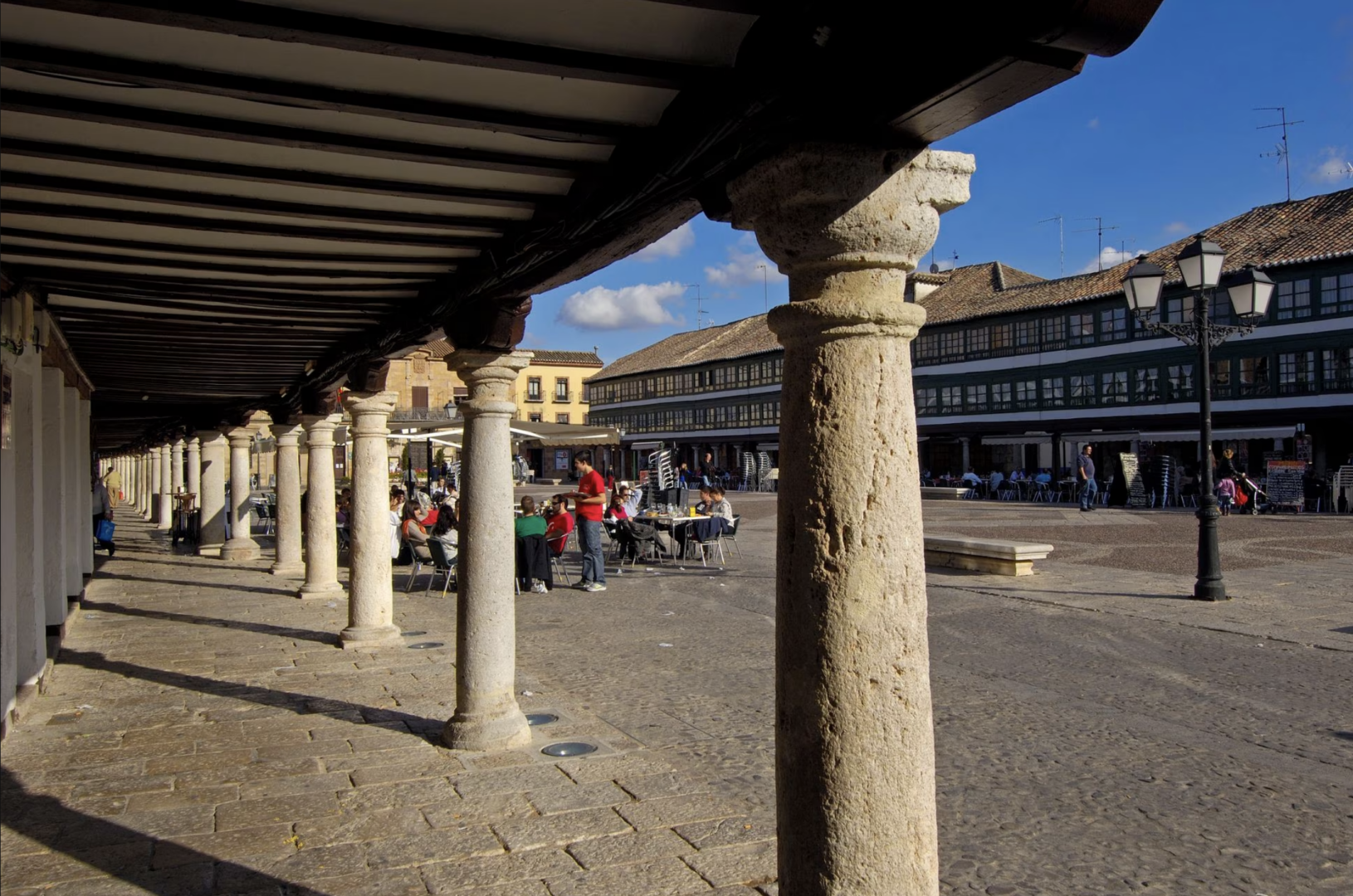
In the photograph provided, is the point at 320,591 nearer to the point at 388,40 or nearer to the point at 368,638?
the point at 368,638

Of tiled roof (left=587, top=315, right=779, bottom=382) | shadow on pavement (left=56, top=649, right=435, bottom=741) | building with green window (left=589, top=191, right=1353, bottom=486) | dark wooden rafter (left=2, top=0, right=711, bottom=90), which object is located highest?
tiled roof (left=587, top=315, right=779, bottom=382)

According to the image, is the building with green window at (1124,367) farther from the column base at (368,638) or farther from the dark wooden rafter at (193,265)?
the dark wooden rafter at (193,265)

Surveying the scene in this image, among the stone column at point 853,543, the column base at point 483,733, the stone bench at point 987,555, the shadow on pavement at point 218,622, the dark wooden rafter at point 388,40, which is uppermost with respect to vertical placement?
the dark wooden rafter at point 388,40

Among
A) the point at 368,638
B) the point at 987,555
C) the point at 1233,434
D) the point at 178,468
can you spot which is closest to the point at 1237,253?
the point at 1233,434

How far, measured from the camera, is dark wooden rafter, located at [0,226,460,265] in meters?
4.57

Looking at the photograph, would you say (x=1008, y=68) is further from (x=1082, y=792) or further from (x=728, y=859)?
(x=1082, y=792)

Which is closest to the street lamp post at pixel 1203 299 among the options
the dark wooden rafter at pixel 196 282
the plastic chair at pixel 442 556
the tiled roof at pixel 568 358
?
the dark wooden rafter at pixel 196 282

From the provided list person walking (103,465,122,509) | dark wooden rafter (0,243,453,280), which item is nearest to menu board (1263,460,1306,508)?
dark wooden rafter (0,243,453,280)

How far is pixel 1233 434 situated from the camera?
29641 mm

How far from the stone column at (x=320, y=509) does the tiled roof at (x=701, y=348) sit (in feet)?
122

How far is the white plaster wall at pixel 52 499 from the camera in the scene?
798 cm

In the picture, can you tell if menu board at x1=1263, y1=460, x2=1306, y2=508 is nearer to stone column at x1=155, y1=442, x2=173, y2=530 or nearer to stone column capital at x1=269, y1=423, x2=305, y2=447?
stone column capital at x1=269, y1=423, x2=305, y2=447

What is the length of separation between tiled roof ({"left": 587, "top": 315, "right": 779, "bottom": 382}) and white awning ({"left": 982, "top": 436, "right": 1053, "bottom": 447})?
39.2 feet

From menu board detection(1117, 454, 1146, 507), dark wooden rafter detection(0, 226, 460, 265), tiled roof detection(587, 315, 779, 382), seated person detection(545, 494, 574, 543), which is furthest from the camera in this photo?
tiled roof detection(587, 315, 779, 382)
